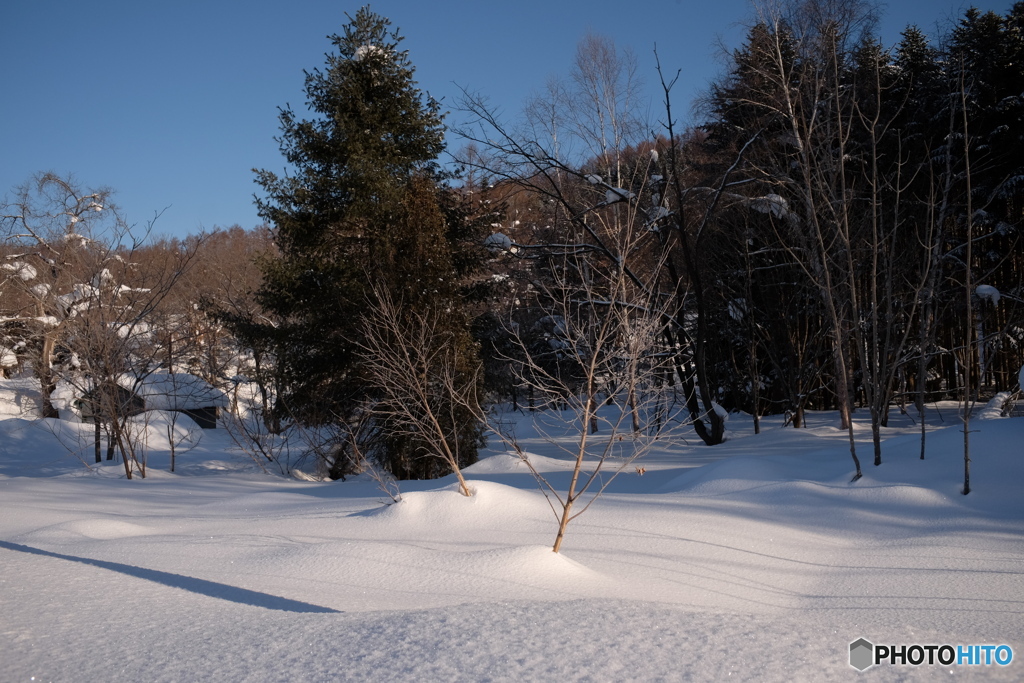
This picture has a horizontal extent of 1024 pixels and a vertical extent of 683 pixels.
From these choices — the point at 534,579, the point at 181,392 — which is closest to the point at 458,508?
the point at 534,579

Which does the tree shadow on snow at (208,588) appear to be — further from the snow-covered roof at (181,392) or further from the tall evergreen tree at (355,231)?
the snow-covered roof at (181,392)

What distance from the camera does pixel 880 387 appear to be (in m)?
8.20

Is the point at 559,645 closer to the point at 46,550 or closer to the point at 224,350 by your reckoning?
the point at 46,550

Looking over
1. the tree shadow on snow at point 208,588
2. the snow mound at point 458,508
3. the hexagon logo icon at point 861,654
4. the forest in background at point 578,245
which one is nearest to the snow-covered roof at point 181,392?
the forest in background at point 578,245

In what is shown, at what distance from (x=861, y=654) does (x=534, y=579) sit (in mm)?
1921

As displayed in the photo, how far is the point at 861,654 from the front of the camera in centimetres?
349

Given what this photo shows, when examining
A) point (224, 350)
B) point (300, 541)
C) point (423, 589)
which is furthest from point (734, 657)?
point (224, 350)

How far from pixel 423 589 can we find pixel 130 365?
11.7 m

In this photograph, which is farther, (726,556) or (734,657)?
(726,556)

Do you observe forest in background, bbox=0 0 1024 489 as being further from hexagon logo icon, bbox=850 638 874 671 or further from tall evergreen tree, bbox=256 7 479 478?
hexagon logo icon, bbox=850 638 874 671

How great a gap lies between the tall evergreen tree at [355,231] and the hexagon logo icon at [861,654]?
8.82 m

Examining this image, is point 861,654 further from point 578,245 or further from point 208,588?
point 578,245

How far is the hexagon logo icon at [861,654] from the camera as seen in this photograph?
3357 millimetres

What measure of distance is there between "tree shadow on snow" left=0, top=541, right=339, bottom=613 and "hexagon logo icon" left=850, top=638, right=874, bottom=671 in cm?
266
